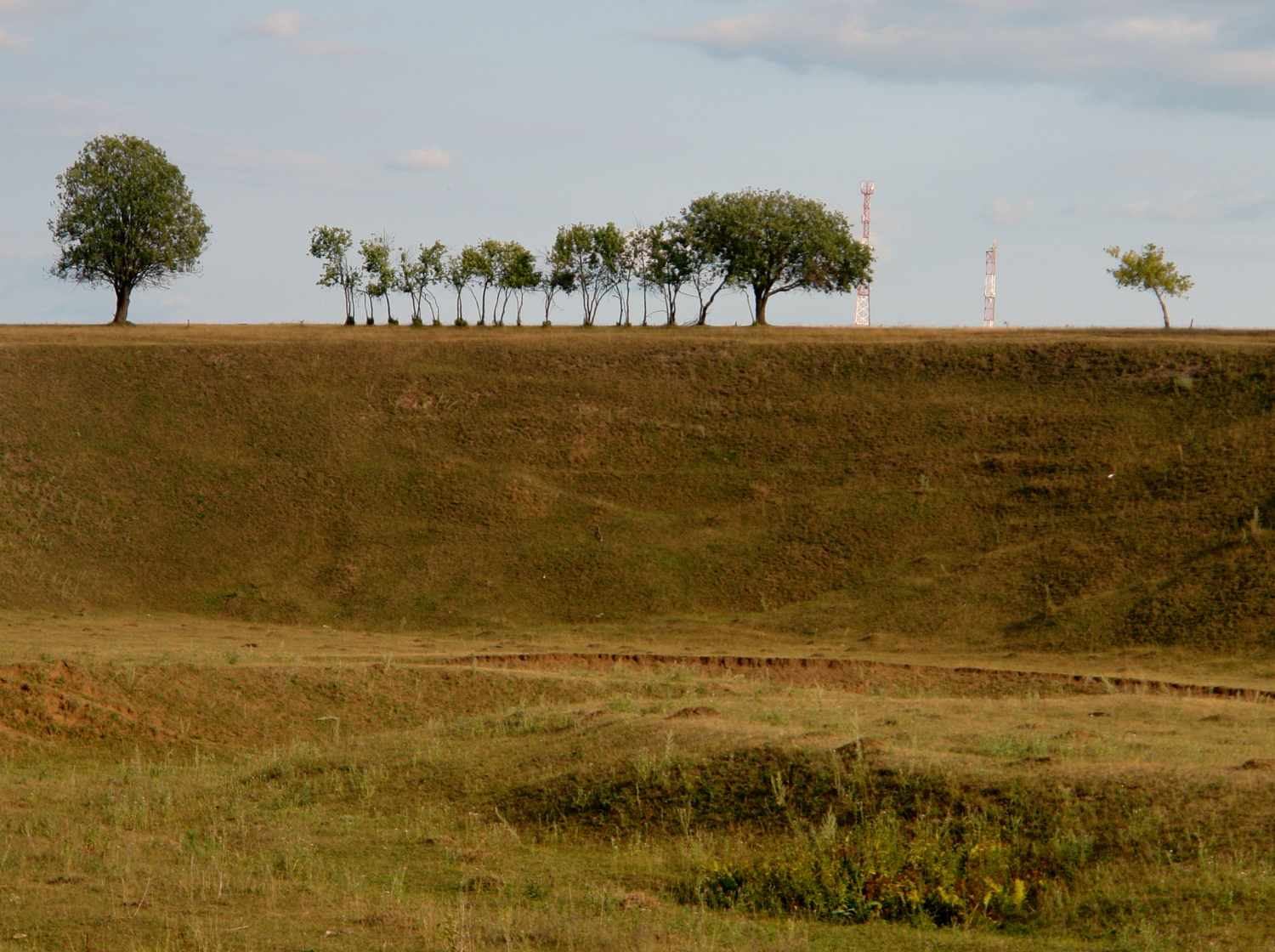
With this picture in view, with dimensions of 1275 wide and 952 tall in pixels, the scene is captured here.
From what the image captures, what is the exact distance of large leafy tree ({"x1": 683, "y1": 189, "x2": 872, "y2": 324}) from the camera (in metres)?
66.7

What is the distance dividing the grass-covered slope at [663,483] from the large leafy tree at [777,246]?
41.5 feet

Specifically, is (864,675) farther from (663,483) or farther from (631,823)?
(663,483)

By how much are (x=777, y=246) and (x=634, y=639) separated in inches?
1502

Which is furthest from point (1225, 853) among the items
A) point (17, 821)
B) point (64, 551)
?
point (64, 551)

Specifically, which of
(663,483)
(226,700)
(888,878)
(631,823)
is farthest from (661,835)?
(663,483)

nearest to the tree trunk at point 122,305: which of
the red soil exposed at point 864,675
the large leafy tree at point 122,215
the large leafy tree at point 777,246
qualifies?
the large leafy tree at point 122,215

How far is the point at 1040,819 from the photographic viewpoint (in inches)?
430

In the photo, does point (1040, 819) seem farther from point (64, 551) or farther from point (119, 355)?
point (119, 355)

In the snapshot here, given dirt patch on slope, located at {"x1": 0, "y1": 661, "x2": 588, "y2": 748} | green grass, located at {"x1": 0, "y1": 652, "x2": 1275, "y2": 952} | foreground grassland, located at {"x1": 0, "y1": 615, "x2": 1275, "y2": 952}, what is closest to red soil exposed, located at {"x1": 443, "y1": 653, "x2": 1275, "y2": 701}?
dirt patch on slope, located at {"x1": 0, "y1": 661, "x2": 588, "y2": 748}

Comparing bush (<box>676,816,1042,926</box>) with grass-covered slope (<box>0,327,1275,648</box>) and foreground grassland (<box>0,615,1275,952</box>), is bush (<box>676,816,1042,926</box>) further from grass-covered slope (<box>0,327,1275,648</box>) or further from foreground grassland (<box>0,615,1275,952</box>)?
grass-covered slope (<box>0,327,1275,648</box>)

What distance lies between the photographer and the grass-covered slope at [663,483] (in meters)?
36.4

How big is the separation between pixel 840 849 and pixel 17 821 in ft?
30.4

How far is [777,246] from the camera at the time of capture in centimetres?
6681

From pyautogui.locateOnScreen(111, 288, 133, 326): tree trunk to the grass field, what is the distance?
685 centimetres
